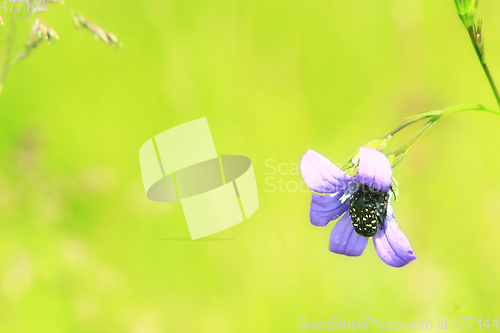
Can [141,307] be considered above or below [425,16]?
below

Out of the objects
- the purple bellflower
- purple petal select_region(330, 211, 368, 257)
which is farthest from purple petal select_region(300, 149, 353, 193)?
purple petal select_region(330, 211, 368, 257)

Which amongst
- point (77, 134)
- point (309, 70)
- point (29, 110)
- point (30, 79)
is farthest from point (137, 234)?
point (309, 70)

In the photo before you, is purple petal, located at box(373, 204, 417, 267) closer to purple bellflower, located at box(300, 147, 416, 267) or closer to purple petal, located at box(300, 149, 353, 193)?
purple bellflower, located at box(300, 147, 416, 267)

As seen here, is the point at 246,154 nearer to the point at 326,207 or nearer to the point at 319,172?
the point at 326,207

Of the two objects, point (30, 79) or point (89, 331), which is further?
point (30, 79)

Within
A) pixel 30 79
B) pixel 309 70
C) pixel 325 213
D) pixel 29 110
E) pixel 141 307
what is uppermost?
pixel 30 79

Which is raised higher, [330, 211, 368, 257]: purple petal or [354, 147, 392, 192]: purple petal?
[354, 147, 392, 192]: purple petal

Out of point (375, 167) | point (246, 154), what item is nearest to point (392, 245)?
point (375, 167)

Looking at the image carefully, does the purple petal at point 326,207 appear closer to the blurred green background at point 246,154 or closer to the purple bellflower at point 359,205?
the purple bellflower at point 359,205

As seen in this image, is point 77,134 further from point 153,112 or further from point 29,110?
point 153,112
